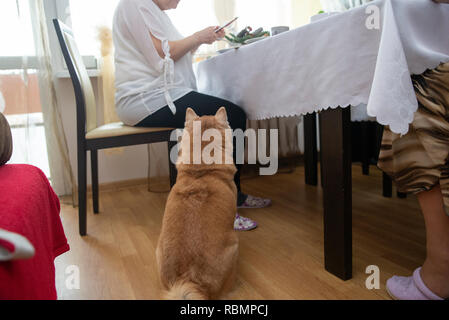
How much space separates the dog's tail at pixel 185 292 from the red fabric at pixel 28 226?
0.99 ft

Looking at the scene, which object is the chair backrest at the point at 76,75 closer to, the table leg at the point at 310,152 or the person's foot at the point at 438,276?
the table leg at the point at 310,152

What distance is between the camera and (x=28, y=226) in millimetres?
545

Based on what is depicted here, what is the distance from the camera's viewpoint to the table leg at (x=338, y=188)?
39.4 inches

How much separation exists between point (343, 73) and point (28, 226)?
33.0 inches

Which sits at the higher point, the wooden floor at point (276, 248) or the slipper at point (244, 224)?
the slipper at point (244, 224)

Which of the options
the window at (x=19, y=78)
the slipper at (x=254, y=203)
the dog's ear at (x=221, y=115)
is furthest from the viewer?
the window at (x=19, y=78)

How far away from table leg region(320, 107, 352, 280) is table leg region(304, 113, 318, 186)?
1129 millimetres

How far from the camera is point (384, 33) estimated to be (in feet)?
2.63

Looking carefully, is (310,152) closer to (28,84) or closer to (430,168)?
(430,168)

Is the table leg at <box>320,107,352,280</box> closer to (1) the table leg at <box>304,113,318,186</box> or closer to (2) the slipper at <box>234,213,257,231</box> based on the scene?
(2) the slipper at <box>234,213,257,231</box>

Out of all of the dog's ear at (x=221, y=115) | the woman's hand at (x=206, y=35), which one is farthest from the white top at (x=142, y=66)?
the dog's ear at (x=221, y=115)

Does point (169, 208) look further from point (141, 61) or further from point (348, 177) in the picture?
point (141, 61)
